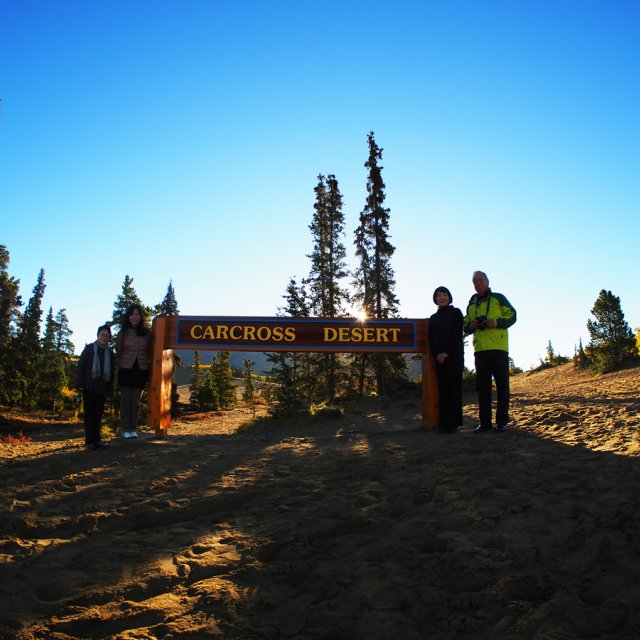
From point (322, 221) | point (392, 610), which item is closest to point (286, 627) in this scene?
point (392, 610)

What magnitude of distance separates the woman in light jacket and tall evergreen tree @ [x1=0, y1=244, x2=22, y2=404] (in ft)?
76.7

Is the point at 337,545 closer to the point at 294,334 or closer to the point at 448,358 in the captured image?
the point at 448,358

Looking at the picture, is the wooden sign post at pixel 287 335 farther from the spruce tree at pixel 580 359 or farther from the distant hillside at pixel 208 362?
the distant hillside at pixel 208 362

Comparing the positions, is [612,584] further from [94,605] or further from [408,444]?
[408,444]

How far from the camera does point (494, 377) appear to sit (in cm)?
720

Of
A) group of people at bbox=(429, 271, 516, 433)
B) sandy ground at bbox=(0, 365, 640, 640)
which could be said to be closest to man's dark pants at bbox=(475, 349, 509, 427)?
group of people at bbox=(429, 271, 516, 433)

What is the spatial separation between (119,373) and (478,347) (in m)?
5.97

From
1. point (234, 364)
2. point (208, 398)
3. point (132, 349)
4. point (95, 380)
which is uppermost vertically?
point (132, 349)

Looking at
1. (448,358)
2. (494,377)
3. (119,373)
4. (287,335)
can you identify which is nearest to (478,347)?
(494,377)

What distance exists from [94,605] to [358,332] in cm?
706

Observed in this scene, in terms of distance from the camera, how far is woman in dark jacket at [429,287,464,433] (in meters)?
7.85

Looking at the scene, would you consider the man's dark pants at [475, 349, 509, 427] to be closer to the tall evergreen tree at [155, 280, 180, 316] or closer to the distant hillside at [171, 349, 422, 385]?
the tall evergreen tree at [155, 280, 180, 316]

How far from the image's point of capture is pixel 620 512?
11.9 ft

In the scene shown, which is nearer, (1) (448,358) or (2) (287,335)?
(1) (448,358)
